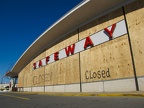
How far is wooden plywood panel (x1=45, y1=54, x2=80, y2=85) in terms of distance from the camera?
648 inches

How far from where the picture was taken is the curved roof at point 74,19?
1369cm

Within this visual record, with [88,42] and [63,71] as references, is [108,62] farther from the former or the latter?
[63,71]

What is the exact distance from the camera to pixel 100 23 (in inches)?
567

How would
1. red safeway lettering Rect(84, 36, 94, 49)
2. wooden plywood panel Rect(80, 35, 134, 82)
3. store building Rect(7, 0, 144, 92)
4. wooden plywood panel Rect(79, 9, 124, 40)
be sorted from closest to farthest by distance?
store building Rect(7, 0, 144, 92)
wooden plywood panel Rect(80, 35, 134, 82)
wooden plywood panel Rect(79, 9, 124, 40)
red safeway lettering Rect(84, 36, 94, 49)

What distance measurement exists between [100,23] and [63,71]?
24.9ft

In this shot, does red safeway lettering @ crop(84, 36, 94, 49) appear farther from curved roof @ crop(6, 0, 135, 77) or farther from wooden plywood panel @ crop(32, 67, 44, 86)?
wooden plywood panel @ crop(32, 67, 44, 86)

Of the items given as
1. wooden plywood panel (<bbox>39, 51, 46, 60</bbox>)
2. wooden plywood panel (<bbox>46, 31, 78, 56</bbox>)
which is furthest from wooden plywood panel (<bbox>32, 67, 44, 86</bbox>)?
wooden plywood panel (<bbox>46, 31, 78, 56</bbox>)

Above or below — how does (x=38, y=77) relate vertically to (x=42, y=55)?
below

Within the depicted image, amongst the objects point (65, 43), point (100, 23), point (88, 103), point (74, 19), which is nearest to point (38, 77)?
point (65, 43)

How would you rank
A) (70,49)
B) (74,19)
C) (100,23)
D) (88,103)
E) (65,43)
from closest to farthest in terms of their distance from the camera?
(88,103)
(100,23)
(74,19)
(70,49)
(65,43)

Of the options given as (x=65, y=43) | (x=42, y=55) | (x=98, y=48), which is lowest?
(x=98, y=48)

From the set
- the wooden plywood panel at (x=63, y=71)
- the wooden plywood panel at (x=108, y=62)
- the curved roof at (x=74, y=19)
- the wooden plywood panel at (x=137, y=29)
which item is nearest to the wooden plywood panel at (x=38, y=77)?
the wooden plywood panel at (x=63, y=71)

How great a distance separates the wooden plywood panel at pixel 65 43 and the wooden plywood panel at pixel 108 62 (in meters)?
3.21

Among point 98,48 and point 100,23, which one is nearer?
point 98,48
